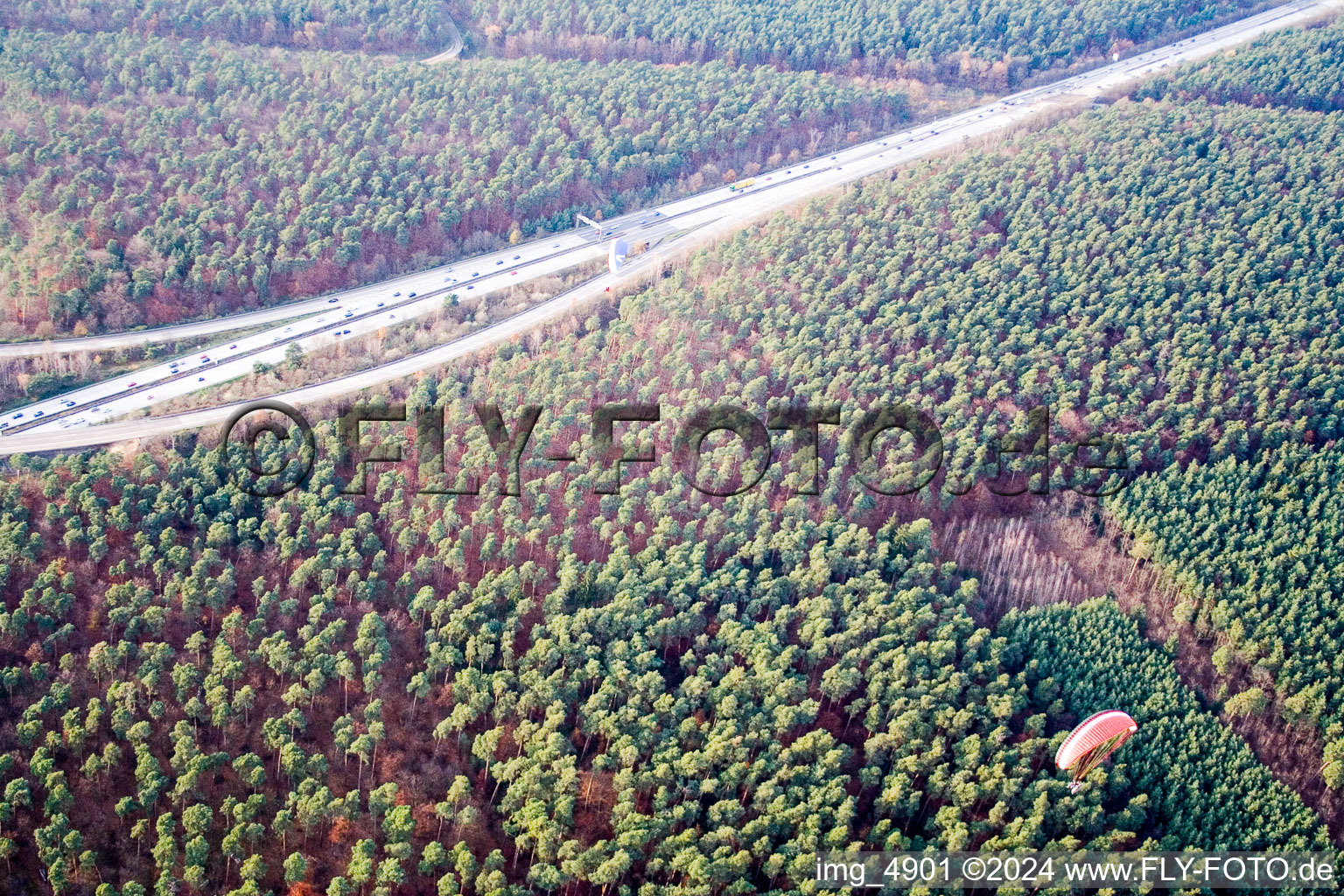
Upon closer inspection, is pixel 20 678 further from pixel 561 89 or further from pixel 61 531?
pixel 561 89

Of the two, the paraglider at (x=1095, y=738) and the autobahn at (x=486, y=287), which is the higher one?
the autobahn at (x=486, y=287)

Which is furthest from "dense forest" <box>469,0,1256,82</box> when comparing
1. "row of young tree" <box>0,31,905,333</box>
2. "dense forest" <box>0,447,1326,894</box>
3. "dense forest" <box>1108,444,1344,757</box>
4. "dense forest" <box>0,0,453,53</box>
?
"dense forest" <box>0,447,1326,894</box>

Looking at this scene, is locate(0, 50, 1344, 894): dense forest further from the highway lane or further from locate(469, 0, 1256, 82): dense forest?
locate(469, 0, 1256, 82): dense forest

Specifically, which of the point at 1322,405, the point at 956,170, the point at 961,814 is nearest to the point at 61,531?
the point at 961,814

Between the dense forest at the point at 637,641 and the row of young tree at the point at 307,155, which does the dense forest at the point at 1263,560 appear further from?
the row of young tree at the point at 307,155

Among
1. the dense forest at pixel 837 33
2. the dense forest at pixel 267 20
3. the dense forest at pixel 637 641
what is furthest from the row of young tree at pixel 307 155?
the dense forest at pixel 637 641

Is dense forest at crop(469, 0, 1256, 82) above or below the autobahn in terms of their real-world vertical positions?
above
